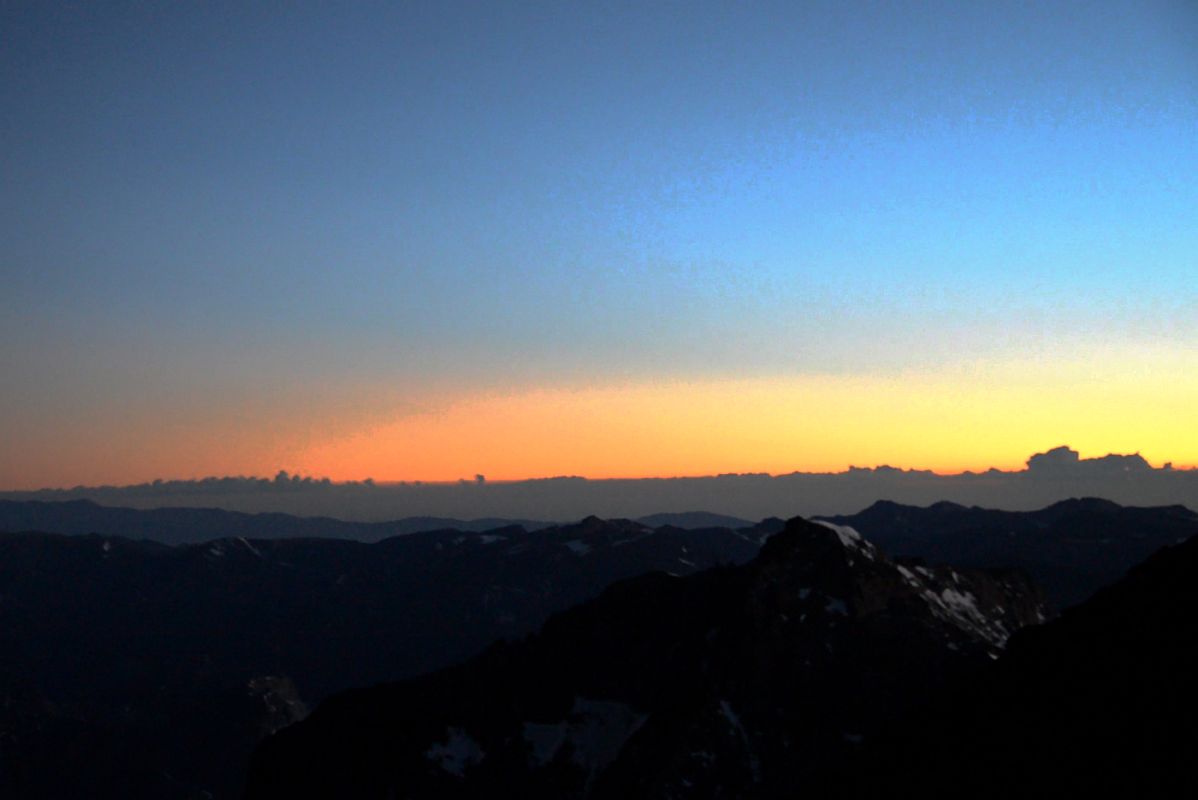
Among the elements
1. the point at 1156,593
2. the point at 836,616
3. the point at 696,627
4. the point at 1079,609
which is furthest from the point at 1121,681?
the point at 696,627

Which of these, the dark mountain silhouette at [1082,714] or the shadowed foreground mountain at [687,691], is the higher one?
the dark mountain silhouette at [1082,714]

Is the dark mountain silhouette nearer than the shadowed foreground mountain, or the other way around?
the dark mountain silhouette

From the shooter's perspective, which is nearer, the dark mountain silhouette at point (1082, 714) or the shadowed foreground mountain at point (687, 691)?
the dark mountain silhouette at point (1082, 714)

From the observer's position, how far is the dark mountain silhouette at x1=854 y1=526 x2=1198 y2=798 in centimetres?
6256

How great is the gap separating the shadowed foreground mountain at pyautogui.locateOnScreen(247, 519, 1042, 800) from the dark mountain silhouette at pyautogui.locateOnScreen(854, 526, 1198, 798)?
6393cm

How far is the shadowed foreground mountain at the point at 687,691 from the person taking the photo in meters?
154

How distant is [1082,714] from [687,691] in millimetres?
102388

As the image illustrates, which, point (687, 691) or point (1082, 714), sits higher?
point (1082, 714)

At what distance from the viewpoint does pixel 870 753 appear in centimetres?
8962

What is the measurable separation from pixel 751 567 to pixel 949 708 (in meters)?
101

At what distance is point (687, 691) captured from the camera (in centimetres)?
16812

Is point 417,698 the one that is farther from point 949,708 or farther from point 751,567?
point 949,708

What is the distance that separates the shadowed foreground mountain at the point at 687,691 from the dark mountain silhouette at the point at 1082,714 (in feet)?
210

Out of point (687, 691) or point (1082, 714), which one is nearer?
point (1082, 714)
